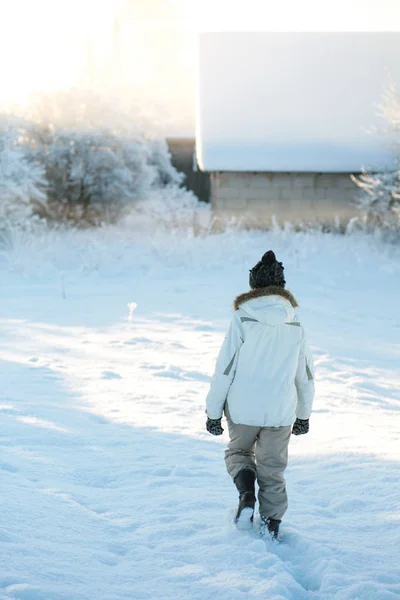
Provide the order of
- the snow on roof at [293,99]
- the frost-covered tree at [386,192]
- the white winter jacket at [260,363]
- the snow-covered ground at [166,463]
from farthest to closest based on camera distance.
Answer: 1. the snow on roof at [293,99]
2. the frost-covered tree at [386,192]
3. the white winter jacket at [260,363]
4. the snow-covered ground at [166,463]

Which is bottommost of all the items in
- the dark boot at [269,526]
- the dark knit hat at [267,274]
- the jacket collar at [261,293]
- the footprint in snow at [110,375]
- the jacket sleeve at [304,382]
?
the footprint in snow at [110,375]

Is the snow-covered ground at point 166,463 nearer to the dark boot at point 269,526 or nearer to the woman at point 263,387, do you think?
the dark boot at point 269,526

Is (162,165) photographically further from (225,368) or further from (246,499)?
(246,499)

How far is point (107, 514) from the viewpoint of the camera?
13.9 feet

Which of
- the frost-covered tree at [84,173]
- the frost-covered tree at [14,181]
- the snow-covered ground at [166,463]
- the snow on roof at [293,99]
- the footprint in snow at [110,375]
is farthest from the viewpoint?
the frost-covered tree at [84,173]

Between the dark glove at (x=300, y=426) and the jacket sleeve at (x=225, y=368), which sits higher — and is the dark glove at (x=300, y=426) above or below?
below

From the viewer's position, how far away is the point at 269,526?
3881 mm

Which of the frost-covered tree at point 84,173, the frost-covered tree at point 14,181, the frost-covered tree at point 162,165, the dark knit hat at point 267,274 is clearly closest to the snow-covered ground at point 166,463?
the dark knit hat at point 267,274

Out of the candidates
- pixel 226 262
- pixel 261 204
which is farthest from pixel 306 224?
pixel 226 262

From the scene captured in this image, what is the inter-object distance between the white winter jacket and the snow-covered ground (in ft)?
2.28

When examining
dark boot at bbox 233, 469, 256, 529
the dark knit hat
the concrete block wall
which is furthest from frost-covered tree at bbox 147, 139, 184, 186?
dark boot at bbox 233, 469, 256, 529

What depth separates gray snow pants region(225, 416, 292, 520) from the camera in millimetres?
3857

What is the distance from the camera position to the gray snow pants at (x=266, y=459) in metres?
3.86

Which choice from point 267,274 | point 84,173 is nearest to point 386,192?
point 84,173
